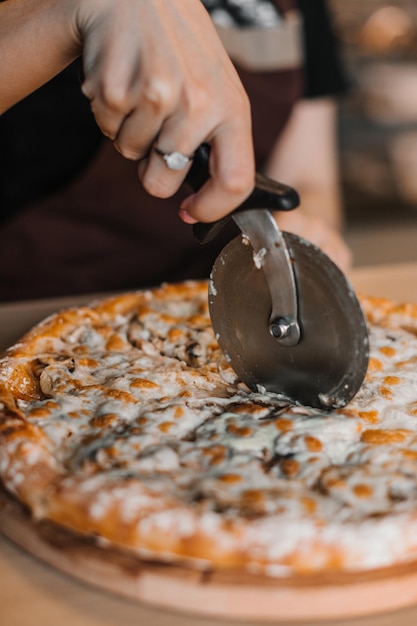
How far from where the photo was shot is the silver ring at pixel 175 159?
67cm

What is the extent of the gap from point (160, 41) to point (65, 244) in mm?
801

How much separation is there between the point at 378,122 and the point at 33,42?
222 centimetres

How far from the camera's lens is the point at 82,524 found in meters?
0.62

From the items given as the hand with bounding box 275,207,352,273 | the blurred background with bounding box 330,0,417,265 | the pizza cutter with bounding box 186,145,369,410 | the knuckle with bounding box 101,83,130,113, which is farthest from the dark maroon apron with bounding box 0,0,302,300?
the blurred background with bounding box 330,0,417,265

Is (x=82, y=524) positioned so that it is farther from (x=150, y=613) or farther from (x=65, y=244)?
(x=65, y=244)

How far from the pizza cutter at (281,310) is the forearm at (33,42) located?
0.17 m

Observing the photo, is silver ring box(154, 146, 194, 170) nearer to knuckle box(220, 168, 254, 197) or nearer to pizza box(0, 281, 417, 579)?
knuckle box(220, 168, 254, 197)

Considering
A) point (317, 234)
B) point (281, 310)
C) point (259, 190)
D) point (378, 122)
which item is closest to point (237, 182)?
point (259, 190)

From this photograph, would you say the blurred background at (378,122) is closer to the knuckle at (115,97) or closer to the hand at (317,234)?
the hand at (317,234)

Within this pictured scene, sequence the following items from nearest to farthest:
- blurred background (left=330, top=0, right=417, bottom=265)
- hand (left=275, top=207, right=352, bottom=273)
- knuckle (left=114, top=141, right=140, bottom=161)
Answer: knuckle (left=114, top=141, right=140, bottom=161) → hand (left=275, top=207, right=352, bottom=273) → blurred background (left=330, top=0, right=417, bottom=265)

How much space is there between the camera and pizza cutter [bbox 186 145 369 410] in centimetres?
72

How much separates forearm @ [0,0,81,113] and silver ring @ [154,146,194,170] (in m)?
0.15

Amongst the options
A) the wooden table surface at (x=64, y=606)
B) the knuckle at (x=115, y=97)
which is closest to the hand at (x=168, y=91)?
the knuckle at (x=115, y=97)

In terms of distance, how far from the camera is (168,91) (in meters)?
0.63
